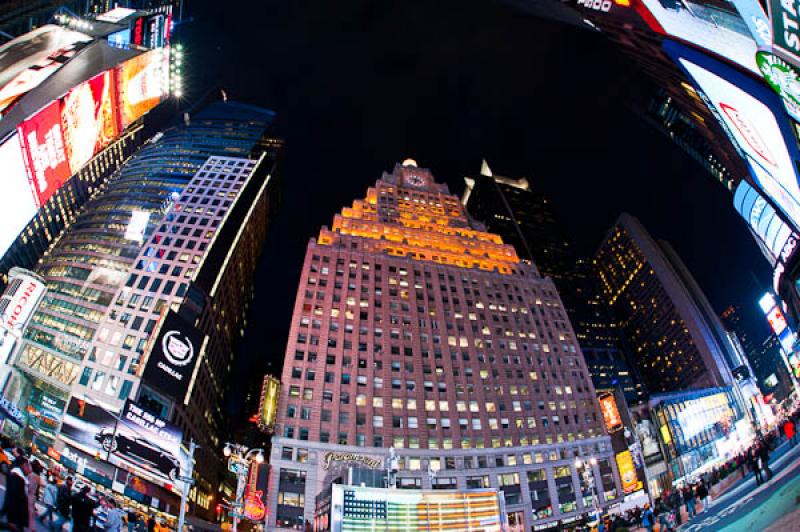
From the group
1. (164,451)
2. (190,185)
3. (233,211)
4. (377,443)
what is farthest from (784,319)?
(190,185)

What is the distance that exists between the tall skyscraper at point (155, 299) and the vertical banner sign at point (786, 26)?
50089 mm

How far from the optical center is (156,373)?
139 feet

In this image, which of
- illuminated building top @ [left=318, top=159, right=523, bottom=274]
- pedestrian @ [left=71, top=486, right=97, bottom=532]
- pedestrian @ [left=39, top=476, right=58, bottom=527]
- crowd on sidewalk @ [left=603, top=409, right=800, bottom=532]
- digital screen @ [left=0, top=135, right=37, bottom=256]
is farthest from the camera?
illuminated building top @ [left=318, top=159, right=523, bottom=274]

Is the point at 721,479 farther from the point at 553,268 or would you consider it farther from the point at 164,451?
the point at 553,268

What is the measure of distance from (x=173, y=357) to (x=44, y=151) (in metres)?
32.1

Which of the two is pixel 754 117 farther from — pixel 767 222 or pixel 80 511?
pixel 80 511

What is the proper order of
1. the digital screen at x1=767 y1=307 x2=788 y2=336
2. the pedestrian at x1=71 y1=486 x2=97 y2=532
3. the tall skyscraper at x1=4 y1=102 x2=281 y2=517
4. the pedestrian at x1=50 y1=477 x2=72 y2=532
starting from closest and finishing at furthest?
the pedestrian at x1=71 y1=486 x2=97 y2=532
the pedestrian at x1=50 y1=477 x2=72 y2=532
the digital screen at x1=767 y1=307 x2=788 y2=336
the tall skyscraper at x1=4 y1=102 x2=281 y2=517

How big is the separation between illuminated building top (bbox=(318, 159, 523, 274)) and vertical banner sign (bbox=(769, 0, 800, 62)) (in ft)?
212

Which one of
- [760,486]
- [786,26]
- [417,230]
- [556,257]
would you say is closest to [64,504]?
[760,486]

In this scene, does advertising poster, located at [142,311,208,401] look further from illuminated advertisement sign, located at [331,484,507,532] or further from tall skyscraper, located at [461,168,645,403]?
tall skyscraper, located at [461,168,645,403]

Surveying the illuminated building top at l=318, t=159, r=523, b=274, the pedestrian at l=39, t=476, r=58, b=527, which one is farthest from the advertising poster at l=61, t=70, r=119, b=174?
the illuminated building top at l=318, t=159, r=523, b=274

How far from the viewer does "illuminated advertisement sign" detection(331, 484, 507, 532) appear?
24.0m

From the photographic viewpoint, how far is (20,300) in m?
42.6

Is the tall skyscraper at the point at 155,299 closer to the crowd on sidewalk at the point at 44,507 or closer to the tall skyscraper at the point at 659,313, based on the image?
the crowd on sidewalk at the point at 44,507
